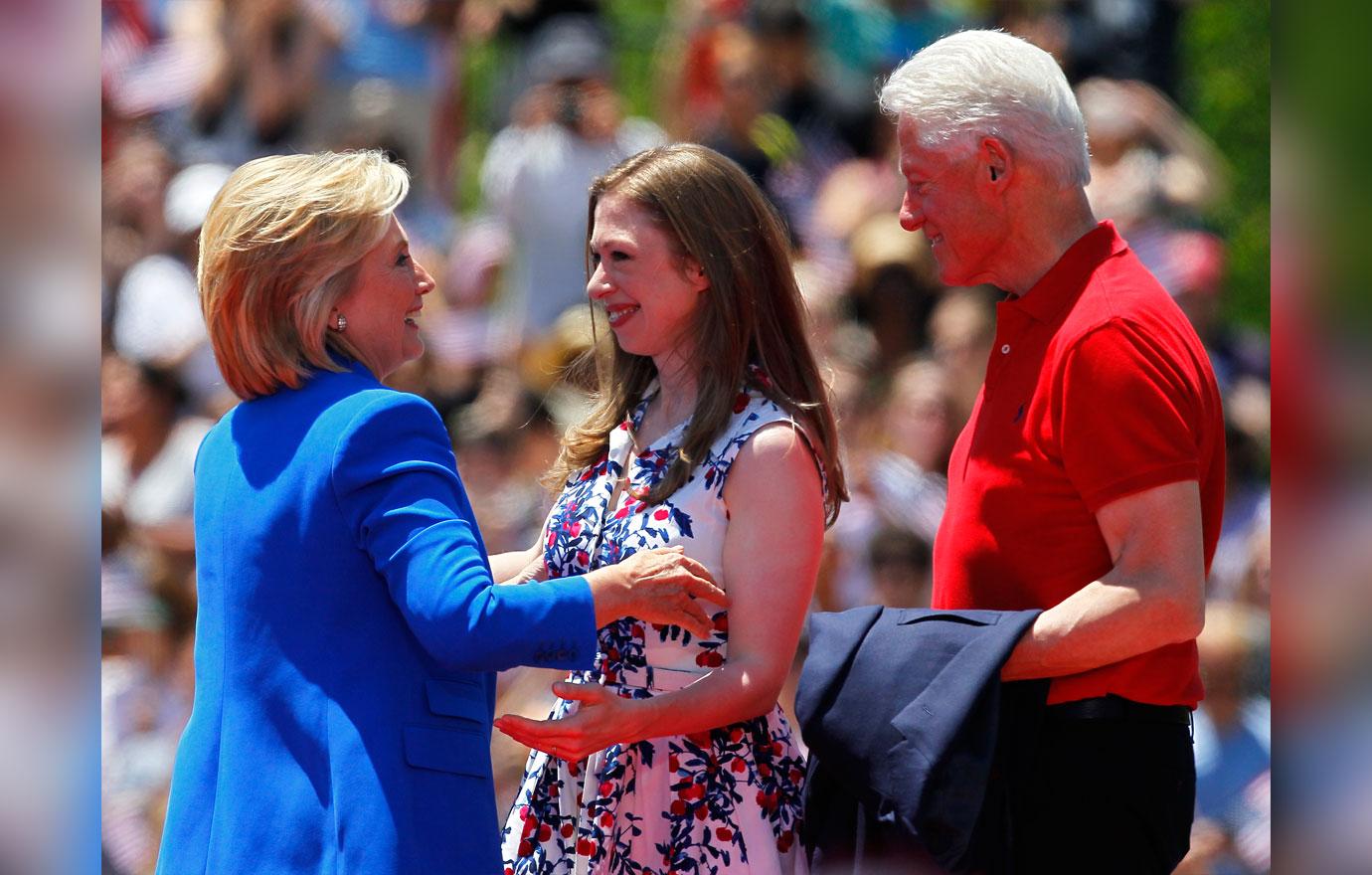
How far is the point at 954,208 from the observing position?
256 cm

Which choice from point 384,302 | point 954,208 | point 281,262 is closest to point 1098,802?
point 954,208

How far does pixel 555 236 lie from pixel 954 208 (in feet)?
11.0

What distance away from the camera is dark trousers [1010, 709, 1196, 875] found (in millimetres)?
2285

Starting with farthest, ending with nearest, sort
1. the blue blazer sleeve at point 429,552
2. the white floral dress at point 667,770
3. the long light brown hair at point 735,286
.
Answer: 1. the long light brown hair at point 735,286
2. the white floral dress at point 667,770
3. the blue blazer sleeve at point 429,552

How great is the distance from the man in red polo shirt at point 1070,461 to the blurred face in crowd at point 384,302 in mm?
811

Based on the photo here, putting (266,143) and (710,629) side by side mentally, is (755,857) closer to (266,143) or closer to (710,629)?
Result: (710,629)

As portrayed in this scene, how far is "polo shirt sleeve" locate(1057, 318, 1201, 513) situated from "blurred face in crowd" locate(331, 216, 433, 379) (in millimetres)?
979

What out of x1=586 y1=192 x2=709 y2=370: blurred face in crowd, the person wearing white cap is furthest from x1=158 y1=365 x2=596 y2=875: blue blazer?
the person wearing white cap

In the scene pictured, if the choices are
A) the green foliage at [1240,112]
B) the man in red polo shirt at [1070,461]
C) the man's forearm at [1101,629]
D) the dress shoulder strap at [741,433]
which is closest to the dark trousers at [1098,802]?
the man in red polo shirt at [1070,461]

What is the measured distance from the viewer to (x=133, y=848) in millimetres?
5836

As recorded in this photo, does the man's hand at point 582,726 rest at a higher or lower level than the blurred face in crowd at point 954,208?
lower

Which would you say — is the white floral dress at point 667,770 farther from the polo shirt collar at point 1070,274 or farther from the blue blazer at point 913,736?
the polo shirt collar at point 1070,274

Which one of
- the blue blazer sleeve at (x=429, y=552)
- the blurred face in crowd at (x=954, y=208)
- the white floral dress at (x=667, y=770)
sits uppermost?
the blurred face in crowd at (x=954, y=208)

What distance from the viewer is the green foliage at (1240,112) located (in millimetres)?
7090
